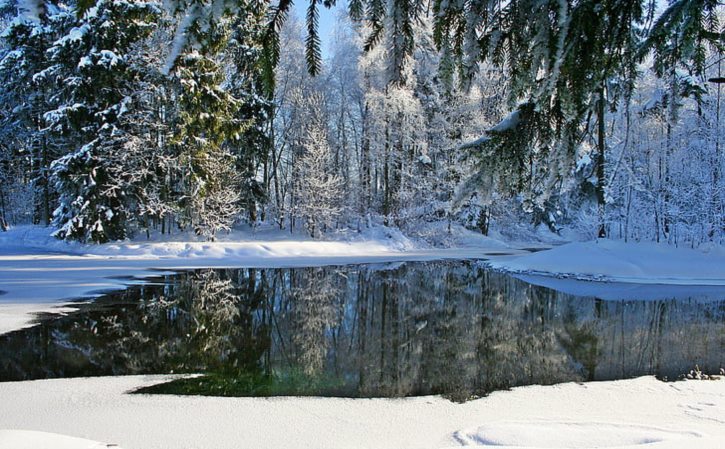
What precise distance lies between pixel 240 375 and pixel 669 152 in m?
19.3

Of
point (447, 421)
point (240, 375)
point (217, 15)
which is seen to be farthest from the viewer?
point (240, 375)

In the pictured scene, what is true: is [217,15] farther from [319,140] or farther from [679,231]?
[319,140]

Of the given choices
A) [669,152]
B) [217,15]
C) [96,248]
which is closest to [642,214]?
[669,152]

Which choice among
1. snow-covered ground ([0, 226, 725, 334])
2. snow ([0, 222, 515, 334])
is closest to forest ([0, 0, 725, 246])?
snow ([0, 222, 515, 334])

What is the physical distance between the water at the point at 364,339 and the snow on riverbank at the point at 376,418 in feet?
1.35

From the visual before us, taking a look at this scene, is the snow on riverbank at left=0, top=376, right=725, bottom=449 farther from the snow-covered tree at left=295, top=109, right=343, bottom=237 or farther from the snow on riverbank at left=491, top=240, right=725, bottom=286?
the snow-covered tree at left=295, top=109, right=343, bottom=237

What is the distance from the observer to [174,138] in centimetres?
1800

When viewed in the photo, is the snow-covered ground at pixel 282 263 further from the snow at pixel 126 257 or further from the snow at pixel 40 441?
the snow at pixel 40 441

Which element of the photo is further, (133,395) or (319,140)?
(319,140)

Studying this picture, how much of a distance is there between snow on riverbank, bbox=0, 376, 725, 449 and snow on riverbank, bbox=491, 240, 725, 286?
1046cm

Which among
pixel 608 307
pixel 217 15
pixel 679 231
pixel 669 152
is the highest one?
pixel 669 152

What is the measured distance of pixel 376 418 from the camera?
14.4 ft

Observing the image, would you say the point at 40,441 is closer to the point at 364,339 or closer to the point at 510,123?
the point at 510,123

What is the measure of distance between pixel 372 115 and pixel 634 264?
1486cm
